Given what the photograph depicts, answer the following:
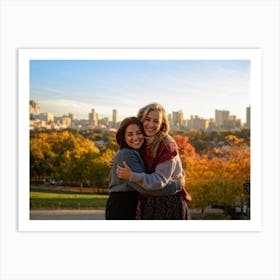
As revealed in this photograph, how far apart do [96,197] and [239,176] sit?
1197mm

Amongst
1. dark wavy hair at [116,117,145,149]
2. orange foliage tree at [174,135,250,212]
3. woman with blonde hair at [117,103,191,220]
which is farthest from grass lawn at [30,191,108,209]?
orange foliage tree at [174,135,250,212]

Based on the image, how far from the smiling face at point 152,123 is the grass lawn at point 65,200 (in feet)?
2.15

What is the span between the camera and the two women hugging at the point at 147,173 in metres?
4.86

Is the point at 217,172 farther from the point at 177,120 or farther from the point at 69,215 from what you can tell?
the point at 69,215

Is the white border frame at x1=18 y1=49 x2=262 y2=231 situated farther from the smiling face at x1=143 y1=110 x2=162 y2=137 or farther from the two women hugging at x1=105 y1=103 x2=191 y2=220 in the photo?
the smiling face at x1=143 y1=110 x2=162 y2=137

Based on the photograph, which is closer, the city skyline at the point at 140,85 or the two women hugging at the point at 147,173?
the two women hugging at the point at 147,173

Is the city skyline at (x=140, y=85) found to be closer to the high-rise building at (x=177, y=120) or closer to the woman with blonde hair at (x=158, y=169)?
the high-rise building at (x=177, y=120)

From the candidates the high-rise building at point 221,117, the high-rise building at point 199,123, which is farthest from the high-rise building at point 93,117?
the high-rise building at point 221,117
